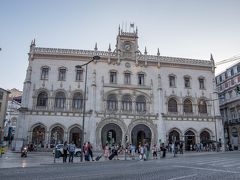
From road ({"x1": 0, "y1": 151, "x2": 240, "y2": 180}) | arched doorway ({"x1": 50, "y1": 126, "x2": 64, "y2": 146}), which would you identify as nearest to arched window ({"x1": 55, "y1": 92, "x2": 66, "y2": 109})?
arched doorway ({"x1": 50, "y1": 126, "x2": 64, "y2": 146})

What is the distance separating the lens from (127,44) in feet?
135

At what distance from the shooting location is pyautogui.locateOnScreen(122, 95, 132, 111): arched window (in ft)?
124

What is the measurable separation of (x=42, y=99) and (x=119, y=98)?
38.7ft

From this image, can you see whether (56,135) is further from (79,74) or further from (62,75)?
(79,74)

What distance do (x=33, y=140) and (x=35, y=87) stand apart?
7.90 meters

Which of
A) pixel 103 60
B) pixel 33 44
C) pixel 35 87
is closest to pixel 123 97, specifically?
pixel 103 60

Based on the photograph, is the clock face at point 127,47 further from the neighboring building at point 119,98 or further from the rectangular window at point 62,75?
the rectangular window at point 62,75

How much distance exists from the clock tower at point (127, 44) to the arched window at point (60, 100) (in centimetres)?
1158

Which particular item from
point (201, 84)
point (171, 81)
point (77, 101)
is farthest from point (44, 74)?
point (201, 84)

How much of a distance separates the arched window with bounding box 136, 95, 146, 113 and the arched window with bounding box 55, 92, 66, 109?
11.5 meters

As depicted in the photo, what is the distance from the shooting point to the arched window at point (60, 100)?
36156mm

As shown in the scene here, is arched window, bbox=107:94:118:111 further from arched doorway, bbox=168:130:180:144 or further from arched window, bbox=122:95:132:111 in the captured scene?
arched doorway, bbox=168:130:180:144

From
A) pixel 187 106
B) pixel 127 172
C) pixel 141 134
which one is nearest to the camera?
pixel 127 172

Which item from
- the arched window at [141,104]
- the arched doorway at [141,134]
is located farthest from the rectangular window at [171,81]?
the arched doorway at [141,134]
